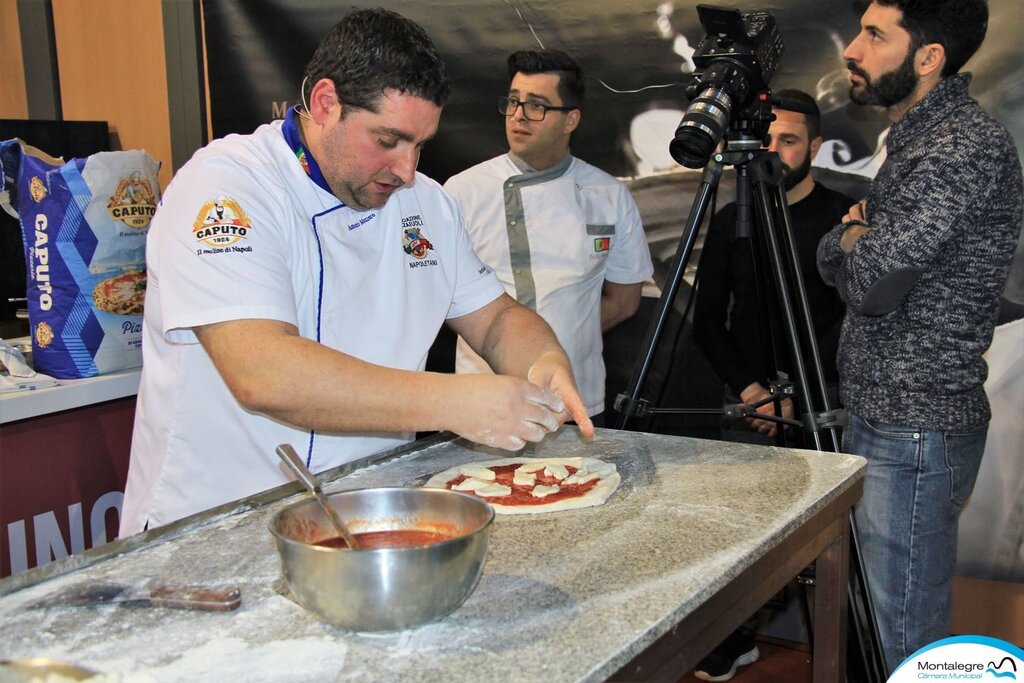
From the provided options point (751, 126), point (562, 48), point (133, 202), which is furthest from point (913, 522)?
point (133, 202)

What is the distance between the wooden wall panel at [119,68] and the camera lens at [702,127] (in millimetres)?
2295

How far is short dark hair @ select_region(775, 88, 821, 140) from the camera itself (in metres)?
2.62

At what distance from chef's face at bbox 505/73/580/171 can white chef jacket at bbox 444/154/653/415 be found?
0.12 feet

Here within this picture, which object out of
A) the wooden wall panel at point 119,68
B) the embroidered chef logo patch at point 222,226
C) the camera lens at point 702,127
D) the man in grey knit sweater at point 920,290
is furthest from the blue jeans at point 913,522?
the wooden wall panel at point 119,68

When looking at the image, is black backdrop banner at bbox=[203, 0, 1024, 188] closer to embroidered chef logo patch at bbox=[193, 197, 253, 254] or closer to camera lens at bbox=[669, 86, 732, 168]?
camera lens at bbox=[669, 86, 732, 168]

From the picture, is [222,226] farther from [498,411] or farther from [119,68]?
[119,68]

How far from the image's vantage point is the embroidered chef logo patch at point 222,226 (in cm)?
141

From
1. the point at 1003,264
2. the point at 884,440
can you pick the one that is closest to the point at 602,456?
the point at 884,440

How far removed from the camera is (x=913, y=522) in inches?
82.5

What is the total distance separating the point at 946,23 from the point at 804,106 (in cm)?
58

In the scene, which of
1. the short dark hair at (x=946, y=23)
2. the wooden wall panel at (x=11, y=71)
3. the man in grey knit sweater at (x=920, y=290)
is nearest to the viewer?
the man in grey knit sweater at (x=920, y=290)

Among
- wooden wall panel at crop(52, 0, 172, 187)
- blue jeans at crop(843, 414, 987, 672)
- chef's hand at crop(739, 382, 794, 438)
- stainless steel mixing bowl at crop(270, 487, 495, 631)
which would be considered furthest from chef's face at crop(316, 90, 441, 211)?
wooden wall panel at crop(52, 0, 172, 187)

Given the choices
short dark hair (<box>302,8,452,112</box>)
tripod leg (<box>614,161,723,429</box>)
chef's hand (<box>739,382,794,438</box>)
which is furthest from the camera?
chef's hand (<box>739,382,794,438</box>)

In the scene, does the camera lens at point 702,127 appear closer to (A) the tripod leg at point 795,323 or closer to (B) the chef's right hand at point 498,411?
(A) the tripod leg at point 795,323
